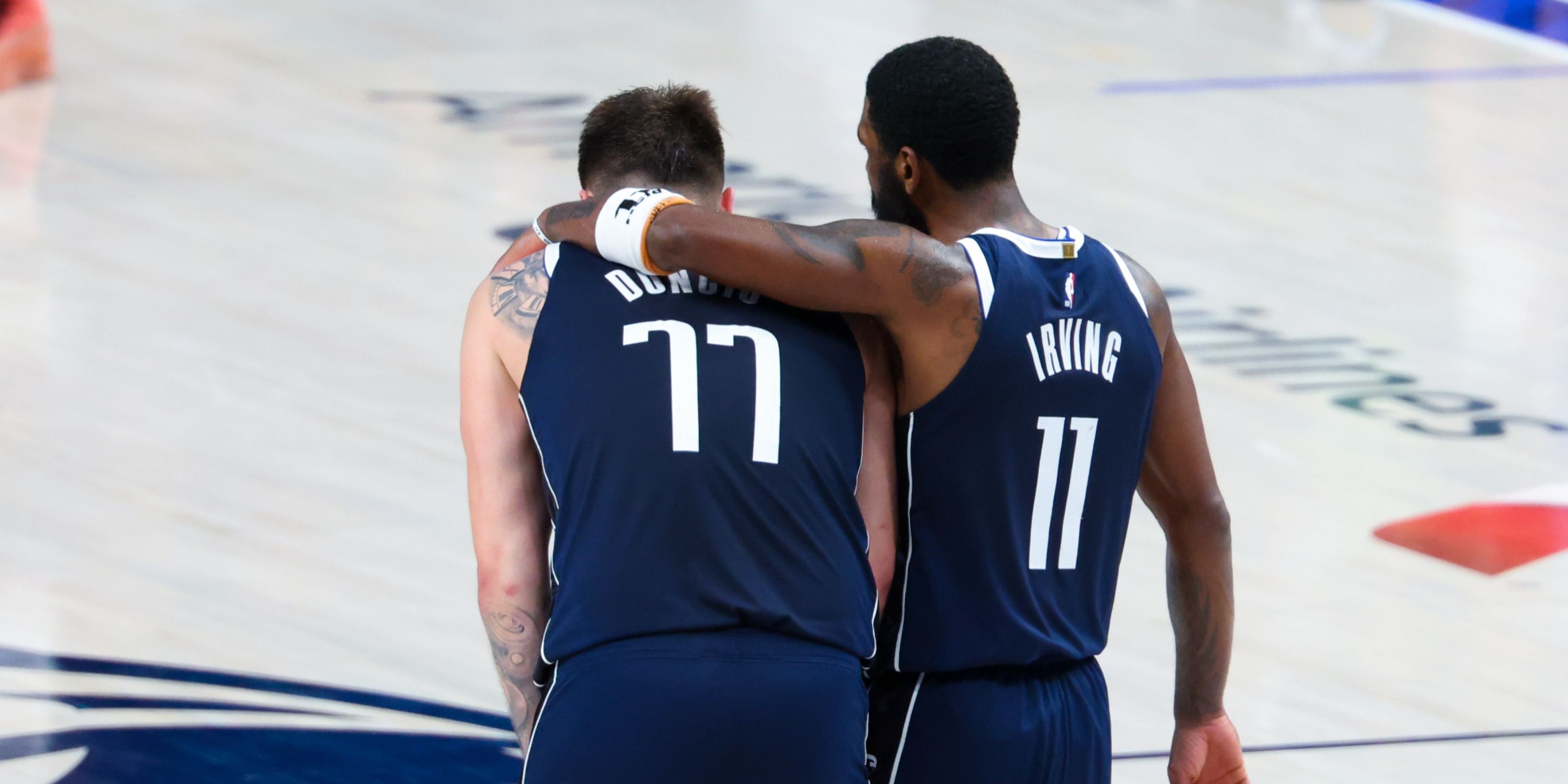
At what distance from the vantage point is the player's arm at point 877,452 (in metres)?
2.54

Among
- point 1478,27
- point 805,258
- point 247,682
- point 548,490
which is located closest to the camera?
point 805,258

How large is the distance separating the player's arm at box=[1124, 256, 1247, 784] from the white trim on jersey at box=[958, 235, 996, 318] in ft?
0.92

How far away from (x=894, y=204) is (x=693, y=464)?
518mm

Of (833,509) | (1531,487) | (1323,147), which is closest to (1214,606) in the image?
(833,509)

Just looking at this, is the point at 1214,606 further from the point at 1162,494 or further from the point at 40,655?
the point at 40,655

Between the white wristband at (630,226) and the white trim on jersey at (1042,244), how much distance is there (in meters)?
0.41

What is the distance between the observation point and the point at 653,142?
266 cm

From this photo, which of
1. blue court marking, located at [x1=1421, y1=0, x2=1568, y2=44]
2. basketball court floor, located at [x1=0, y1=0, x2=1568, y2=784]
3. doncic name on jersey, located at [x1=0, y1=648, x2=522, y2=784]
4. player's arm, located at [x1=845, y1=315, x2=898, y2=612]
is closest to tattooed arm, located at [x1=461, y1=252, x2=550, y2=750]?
player's arm, located at [x1=845, y1=315, x2=898, y2=612]

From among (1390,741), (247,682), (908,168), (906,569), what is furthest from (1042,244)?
(247,682)

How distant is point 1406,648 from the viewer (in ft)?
15.5

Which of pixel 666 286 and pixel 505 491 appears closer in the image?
pixel 666 286

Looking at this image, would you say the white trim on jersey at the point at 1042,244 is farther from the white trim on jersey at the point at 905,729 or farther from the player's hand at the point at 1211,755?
the player's hand at the point at 1211,755

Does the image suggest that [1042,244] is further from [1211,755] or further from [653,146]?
[1211,755]

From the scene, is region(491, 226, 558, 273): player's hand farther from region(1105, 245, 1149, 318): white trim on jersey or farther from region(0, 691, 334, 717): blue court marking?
region(0, 691, 334, 717): blue court marking
